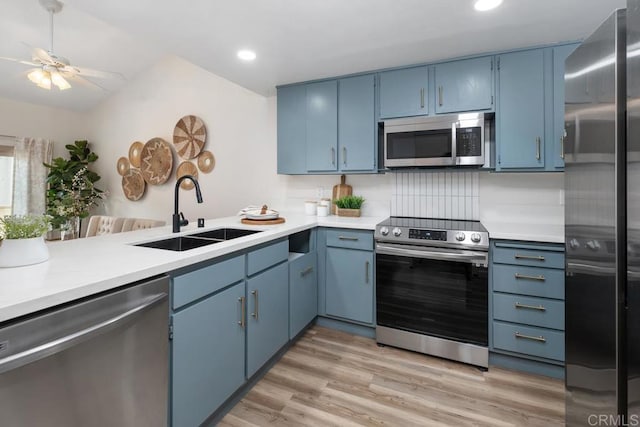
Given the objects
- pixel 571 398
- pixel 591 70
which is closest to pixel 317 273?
pixel 571 398

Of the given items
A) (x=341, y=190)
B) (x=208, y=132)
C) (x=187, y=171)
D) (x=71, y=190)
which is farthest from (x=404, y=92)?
(x=71, y=190)

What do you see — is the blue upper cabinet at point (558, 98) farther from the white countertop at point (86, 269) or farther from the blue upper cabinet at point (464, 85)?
the white countertop at point (86, 269)

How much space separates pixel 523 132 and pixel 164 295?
2.56 metres

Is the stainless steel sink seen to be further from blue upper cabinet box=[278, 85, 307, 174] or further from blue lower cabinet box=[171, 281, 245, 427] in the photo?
blue upper cabinet box=[278, 85, 307, 174]

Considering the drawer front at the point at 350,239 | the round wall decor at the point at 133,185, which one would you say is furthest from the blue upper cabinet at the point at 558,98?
the round wall decor at the point at 133,185

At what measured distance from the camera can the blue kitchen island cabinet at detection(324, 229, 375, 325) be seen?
2514mm

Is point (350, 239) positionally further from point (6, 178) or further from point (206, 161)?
point (6, 178)

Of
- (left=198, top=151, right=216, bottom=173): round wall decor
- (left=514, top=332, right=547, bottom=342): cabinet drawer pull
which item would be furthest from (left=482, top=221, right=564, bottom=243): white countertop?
(left=198, top=151, right=216, bottom=173): round wall decor

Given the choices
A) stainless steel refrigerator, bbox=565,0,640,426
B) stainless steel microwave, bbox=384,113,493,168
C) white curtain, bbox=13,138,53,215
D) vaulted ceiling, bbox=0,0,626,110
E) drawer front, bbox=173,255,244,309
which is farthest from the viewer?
white curtain, bbox=13,138,53,215

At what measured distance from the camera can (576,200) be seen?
1353 millimetres

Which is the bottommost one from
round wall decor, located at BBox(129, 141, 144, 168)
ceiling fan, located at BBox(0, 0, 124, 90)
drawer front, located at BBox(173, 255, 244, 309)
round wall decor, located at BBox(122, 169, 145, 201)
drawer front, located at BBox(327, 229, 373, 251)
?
drawer front, located at BBox(173, 255, 244, 309)

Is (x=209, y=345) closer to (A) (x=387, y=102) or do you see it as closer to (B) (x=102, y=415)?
(B) (x=102, y=415)

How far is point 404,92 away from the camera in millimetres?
2645

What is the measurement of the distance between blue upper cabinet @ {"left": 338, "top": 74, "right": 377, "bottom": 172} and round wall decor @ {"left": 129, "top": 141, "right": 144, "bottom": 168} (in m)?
3.33
